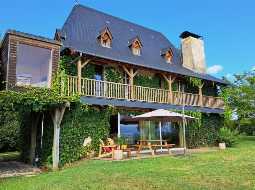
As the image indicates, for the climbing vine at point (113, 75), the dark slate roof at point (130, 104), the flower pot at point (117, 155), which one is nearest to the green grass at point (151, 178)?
the flower pot at point (117, 155)

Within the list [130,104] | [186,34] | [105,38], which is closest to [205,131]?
[130,104]

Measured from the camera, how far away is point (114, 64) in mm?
19547

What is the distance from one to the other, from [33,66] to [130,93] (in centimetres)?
613

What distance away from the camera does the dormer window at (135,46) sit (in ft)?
72.9

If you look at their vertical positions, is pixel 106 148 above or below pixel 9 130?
below

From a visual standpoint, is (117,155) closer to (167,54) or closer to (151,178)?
(151,178)

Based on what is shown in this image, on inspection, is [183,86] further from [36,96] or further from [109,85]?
[36,96]

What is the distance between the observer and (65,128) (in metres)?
14.2

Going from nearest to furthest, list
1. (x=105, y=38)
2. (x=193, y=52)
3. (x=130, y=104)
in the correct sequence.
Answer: (x=130, y=104), (x=105, y=38), (x=193, y=52)

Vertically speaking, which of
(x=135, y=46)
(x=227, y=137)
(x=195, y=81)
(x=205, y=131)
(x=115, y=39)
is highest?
(x=115, y=39)

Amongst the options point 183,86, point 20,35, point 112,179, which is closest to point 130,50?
point 183,86

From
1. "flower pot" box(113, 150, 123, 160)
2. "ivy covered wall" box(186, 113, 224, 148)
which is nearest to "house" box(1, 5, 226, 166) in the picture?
"ivy covered wall" box(186, 113, 224, 148)

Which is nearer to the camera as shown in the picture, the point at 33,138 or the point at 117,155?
the point at 117,155

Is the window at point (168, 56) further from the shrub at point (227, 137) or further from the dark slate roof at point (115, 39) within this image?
the shrub at point (227, 137)
